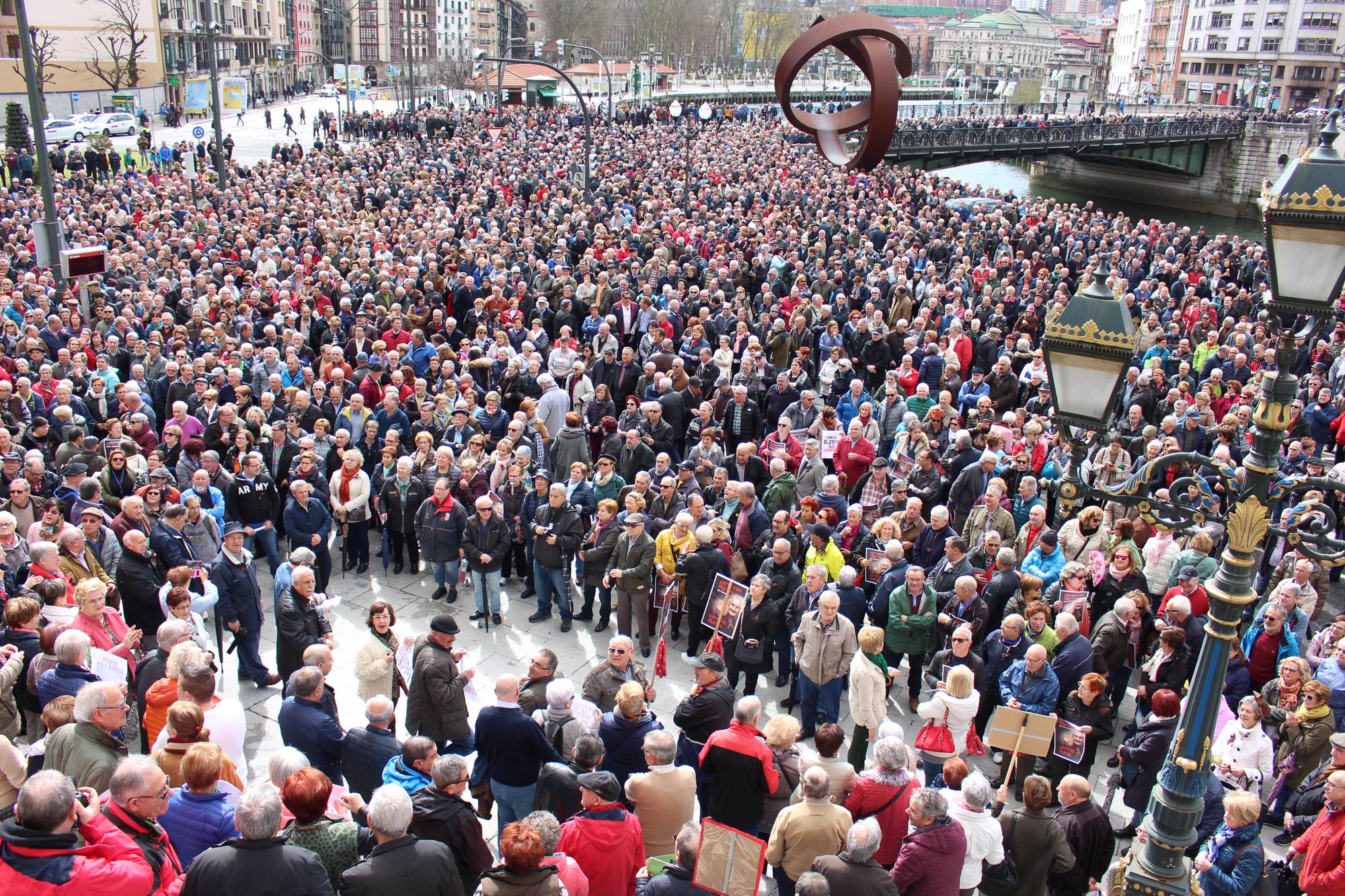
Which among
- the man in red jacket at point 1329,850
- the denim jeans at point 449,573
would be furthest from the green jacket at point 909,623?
the denim jeans at point 449,573

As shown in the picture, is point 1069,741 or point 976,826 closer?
point 976,826

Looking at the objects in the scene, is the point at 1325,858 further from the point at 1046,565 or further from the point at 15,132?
the point at 15,132

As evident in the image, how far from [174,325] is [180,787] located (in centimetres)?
950

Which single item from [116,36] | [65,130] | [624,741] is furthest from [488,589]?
[116,36]

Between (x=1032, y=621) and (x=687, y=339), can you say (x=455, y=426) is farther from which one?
(x=1032, y=621)

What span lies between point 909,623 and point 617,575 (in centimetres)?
233

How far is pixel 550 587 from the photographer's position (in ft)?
28.6

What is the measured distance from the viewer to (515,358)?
1141 centimetres

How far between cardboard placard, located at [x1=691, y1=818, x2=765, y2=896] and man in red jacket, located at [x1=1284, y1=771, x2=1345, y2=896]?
2742mm

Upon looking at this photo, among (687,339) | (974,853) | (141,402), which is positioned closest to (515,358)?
(687,339)

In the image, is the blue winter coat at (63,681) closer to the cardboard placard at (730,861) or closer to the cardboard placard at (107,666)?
the cardboard placard at (107,666)

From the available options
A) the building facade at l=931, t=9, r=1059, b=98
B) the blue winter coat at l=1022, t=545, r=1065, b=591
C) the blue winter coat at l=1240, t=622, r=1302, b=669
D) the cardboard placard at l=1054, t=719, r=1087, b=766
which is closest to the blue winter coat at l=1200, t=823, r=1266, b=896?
the cardboard placard at l=1054, t=719, r=1087, b=766

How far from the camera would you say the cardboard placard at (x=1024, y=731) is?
543cm

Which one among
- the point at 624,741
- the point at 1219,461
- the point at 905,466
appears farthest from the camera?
the point at 905,466
